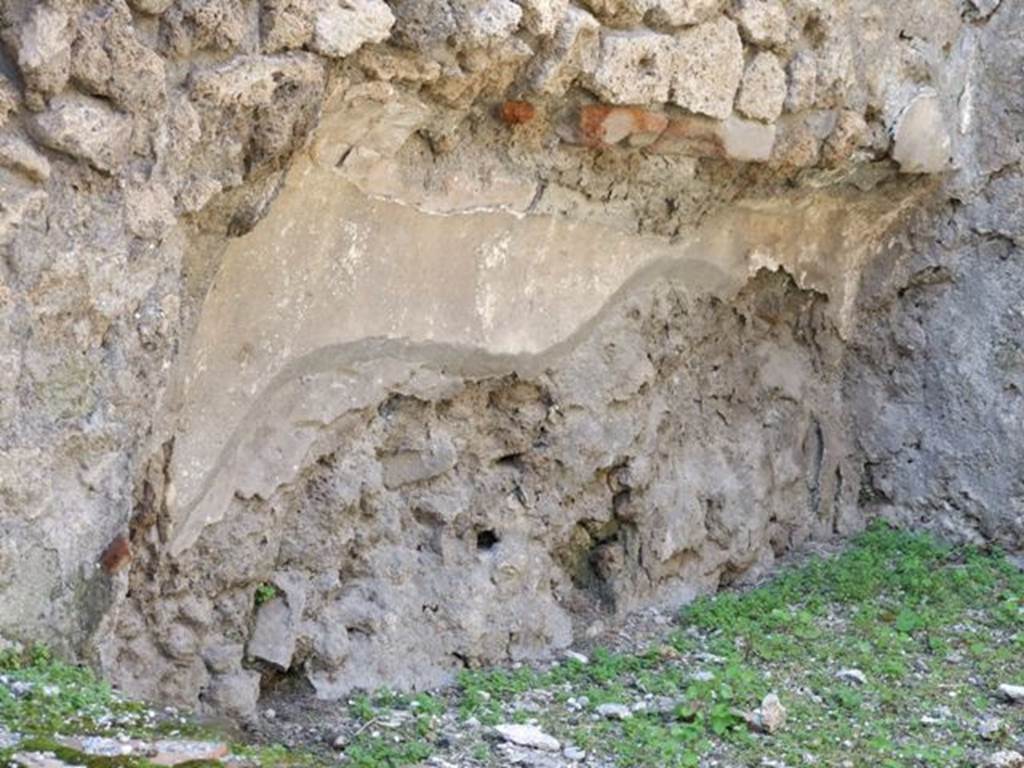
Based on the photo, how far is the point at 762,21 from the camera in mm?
4152

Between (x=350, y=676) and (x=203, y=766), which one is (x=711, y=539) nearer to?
(x=350, y=676)

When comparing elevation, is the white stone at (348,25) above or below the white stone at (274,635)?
above

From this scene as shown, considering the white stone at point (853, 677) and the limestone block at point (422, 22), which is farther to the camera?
the white stone at point (853, 677)

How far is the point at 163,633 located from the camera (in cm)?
346

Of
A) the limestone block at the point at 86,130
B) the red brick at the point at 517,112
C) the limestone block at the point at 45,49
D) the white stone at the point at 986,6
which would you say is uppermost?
the white stone at the point at 986,6

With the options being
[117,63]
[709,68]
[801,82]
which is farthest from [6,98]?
[801,82]

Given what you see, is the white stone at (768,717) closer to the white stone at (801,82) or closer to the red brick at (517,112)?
the red brick at (517,112)

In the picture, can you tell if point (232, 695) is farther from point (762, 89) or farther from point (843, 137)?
point (843, 137)

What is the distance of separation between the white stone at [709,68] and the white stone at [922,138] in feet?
2.72

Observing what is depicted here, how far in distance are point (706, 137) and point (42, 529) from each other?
195 cm

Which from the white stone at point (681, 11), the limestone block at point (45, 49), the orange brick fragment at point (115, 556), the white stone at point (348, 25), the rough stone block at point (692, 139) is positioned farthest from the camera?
the rough stone block at point (692, 139)

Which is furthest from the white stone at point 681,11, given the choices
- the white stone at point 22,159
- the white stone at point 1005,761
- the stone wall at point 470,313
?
the white stone at point 1005,761

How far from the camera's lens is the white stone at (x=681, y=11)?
152 inches

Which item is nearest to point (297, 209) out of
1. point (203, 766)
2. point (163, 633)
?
point (163, 633)
